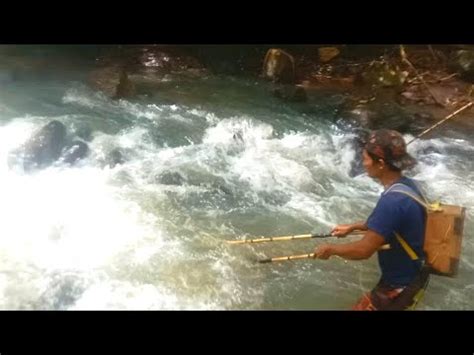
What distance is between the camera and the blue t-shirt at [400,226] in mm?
2713

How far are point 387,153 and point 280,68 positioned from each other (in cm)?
861

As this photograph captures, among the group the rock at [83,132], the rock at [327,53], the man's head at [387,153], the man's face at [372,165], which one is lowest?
the rock at [83,132]

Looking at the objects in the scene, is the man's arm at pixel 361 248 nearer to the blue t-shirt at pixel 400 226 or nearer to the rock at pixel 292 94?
the blue t-shirt at pixel 400 226

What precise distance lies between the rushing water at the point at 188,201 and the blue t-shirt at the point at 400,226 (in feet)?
4.67

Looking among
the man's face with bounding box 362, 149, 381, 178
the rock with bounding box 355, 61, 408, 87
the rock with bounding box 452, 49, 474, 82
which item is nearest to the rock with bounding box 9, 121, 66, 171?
the man's face with bounding box 362, 149, 381, 178

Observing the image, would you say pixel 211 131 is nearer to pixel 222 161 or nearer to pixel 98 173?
pixel 222 161

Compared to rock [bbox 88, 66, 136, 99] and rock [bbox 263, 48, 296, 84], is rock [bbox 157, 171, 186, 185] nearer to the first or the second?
rock [bbox 88, 66, 136, 99]

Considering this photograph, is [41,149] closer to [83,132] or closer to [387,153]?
[83,132]

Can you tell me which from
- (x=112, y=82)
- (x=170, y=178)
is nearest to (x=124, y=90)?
(x=112, y=82)

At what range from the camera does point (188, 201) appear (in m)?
5.82

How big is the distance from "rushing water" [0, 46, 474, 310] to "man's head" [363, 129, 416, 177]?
1885 mm

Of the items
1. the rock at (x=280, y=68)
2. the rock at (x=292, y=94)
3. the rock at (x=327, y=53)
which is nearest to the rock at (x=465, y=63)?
the rock at (x=327, y=53)
